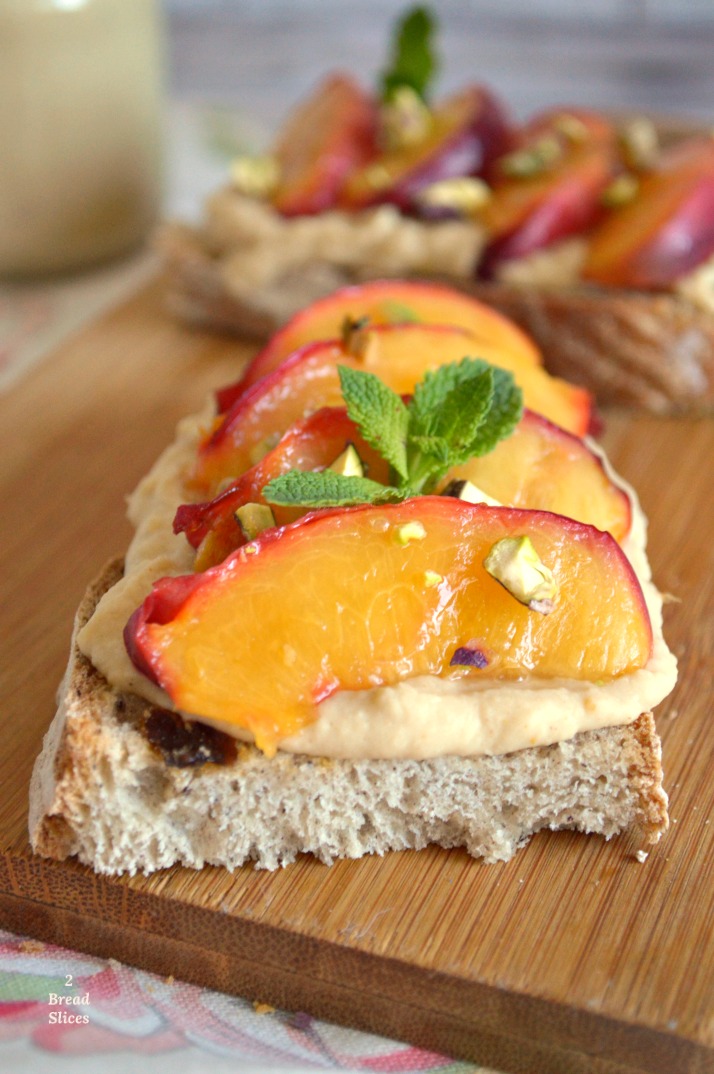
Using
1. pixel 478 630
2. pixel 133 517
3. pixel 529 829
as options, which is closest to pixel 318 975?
pixel 529 829

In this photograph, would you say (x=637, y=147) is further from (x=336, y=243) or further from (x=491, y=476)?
(x=491, y=476)

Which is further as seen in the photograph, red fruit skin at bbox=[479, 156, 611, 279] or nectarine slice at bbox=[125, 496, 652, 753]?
red fruit skin at bbox=[479, 156, 611, 279]

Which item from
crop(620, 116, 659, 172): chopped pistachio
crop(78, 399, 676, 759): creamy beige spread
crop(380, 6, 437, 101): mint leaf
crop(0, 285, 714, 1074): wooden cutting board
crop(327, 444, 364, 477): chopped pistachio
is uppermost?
crop(380, 6, 437, 101): mint leaf

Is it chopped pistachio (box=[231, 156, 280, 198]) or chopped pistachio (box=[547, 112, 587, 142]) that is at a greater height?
chopped pistachio (box=[547, 112, 587, 142])

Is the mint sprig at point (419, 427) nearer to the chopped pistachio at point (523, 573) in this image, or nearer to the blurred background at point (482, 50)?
the chopped pistachio at point (523, 573)

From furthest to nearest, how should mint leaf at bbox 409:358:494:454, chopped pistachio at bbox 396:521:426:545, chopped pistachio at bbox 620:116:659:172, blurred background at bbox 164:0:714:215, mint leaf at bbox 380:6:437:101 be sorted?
blurred background at bbox 164:0:714:215 < mint leaf at bbox 380:6:437:101 < chopped pistachio at bbox 620:116:659:172 < mint leaf at bbox 409:358:494:454 < chopped pistachio at bbox 396:521:426:545

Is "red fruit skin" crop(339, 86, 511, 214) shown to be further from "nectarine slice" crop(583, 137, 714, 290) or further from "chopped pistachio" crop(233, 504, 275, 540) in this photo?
"chopped pistachio" crop(233, 504, 275, 540)

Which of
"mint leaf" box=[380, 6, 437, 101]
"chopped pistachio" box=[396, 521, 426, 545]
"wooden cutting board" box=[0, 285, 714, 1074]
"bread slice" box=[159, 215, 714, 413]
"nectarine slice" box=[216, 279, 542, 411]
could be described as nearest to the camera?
"wooden cutting board" box=[0, 285, 714, 1074]

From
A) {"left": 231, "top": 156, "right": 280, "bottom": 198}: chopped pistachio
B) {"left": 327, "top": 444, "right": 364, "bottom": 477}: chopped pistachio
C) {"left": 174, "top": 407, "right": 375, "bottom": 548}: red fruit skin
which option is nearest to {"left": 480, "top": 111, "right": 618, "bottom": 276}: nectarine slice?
{"left": 231, "top": 156, "right": 280, "bottom": 198}: chopped pistachio
